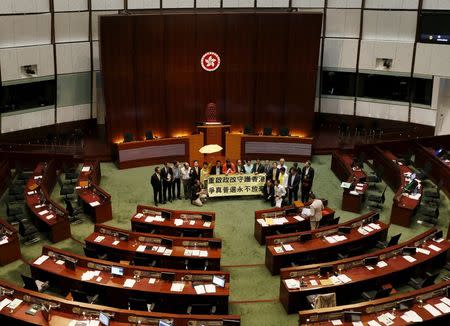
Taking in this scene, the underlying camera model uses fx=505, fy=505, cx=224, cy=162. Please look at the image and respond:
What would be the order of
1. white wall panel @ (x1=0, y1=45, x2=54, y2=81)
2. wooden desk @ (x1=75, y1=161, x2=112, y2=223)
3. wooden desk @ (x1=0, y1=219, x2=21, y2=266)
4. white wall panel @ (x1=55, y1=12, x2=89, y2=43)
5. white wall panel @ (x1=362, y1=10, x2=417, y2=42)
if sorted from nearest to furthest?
1. wooden desk @ (x1=0, y1=219, x2=21, y2=266)
2. wooden desk @ (x1=75, y1=161, x2=112, y2=223)
3. white wall panel @ (x1=0, y1=45, x2=54, y2=81)
4. white wall panel @ (x1=55, y1=12, x2=89, y2=43)
5. white wall panel @ (x1=362, y1=10, x2=417, y2=42)

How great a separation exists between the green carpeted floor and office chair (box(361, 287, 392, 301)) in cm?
145

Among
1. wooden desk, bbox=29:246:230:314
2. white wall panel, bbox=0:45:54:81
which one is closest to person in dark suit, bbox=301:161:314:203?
wooden desk, bbox=29:246:230:314

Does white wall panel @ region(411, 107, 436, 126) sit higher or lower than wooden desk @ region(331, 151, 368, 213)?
higher

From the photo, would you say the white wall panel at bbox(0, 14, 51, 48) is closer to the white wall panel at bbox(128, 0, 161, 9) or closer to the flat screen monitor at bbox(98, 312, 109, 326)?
the white wall panel at bbox(128, 0, 161, 9)

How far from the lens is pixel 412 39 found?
1886 cm

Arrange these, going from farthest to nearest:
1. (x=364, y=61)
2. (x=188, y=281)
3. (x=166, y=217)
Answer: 1. (x=364, y=61)
2. (x=166, y=217)
3. (x=188, y=281)

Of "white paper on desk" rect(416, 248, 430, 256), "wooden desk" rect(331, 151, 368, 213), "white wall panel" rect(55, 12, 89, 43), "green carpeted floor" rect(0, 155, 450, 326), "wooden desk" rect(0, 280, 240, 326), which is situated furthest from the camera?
"white wall panel" rect(55, 12, 89, 43)

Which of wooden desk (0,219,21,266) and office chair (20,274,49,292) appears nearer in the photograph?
office chair (20,274,49,292)

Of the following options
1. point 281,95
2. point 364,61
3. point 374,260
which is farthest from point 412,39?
point 374,260

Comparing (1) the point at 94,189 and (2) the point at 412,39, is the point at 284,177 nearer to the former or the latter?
(1) the point at 94,189

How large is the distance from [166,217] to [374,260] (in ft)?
16.7

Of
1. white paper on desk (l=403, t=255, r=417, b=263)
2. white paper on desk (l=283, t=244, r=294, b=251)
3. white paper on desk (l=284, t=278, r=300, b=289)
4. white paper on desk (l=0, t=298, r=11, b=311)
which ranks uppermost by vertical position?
white paper on desk (l=403, t=255, r=417, b=263)

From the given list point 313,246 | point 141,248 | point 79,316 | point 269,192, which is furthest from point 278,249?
point 79,316

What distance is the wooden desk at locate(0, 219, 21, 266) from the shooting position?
1175 cm
